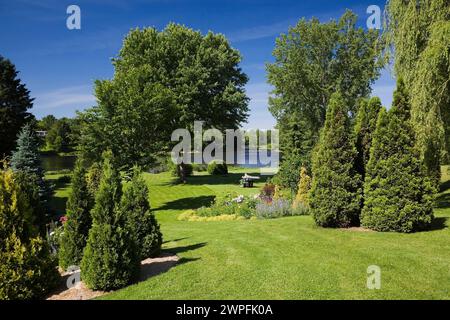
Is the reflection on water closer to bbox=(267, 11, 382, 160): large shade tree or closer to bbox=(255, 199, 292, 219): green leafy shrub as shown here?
bbox=(267, 11, 382, 160): large shade tree

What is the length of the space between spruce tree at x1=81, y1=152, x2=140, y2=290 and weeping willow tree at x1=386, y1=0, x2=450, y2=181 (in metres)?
9.87

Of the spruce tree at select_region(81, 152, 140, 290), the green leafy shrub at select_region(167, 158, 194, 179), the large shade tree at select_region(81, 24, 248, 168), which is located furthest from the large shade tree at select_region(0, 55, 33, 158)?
the spruce tree at select_region(81, 152, 140, 290)

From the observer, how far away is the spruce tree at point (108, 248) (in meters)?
6.93

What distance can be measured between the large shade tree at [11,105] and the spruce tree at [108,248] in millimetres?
33897

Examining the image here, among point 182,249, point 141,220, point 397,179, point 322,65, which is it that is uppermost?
point 322,65

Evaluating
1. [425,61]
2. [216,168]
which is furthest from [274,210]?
[216,168]

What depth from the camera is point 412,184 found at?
9.91 meters

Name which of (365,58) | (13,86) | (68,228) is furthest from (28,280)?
(13,86)

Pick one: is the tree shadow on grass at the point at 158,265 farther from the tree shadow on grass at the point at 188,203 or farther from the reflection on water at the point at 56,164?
the reflection on water at the point at 56,164

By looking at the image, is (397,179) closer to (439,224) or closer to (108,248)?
(439,224)

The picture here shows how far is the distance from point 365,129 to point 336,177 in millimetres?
2221

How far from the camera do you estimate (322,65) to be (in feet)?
119

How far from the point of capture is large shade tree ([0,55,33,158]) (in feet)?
116

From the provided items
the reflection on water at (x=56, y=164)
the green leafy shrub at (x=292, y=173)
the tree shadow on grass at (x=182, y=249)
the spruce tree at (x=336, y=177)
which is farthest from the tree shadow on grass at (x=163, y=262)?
the reflection on water at (x=56, y=164)
